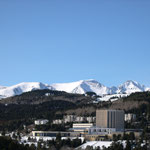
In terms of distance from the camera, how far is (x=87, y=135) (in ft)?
652

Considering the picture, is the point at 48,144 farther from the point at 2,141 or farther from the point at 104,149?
the point at 2,141

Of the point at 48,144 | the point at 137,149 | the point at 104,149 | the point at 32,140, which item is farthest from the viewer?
the point at 32,140

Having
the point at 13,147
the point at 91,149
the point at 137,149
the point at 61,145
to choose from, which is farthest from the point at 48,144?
the point at 13,147

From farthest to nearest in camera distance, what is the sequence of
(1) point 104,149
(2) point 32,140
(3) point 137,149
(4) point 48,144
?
1. (2) point 32,140
2. (4) point 48,144
3. (1) point 104,149
4. (3) point 137,149

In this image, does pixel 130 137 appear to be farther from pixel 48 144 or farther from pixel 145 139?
pixel 48 144

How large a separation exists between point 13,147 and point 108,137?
81.2 meters

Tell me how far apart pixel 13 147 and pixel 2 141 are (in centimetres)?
530

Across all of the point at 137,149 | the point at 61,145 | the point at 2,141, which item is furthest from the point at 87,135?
the point at 2,141

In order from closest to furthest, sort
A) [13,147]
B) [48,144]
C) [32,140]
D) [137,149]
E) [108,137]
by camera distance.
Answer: [13,147]
[137,149]
[48,144]
[32,140]
[108,137]

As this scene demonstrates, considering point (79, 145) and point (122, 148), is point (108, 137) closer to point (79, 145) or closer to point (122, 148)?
point (79, 145)

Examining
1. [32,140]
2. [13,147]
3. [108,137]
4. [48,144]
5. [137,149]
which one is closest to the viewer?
[13,147]

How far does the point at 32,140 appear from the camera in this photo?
180 metres

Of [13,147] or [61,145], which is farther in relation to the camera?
[61,145]

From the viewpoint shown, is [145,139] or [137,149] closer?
[137,149]
